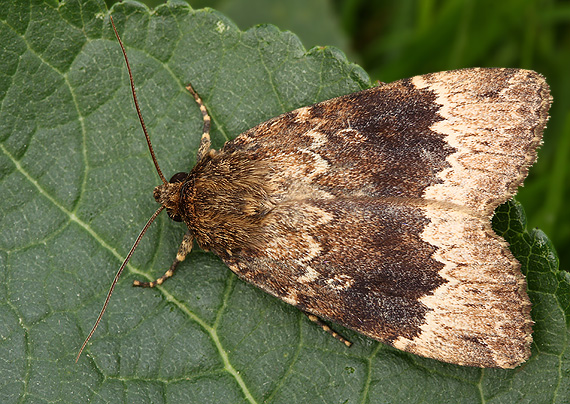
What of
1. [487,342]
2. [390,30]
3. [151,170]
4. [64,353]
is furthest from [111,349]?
[390,30]

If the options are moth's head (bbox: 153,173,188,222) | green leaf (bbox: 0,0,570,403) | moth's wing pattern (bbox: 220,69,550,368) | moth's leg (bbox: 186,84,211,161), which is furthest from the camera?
moth's leg (bbox: 186,84,211,161)

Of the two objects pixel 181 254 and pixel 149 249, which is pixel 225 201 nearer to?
pixel 181 254

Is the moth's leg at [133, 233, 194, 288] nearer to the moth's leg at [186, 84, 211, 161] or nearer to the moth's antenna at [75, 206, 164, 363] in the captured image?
the moth's antenna at [75, 206, 164, 363]

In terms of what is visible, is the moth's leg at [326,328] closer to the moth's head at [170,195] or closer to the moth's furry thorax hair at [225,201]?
the moth's furry thorax hair at [225,201]

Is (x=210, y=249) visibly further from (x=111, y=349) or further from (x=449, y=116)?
(x=449, y=116)

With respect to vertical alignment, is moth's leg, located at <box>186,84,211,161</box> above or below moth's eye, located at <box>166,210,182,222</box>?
above

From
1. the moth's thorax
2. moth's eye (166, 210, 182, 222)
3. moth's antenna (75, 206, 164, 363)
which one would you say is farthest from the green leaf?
the moth's thorax

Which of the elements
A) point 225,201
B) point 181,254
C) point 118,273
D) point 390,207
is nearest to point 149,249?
point 181,254
